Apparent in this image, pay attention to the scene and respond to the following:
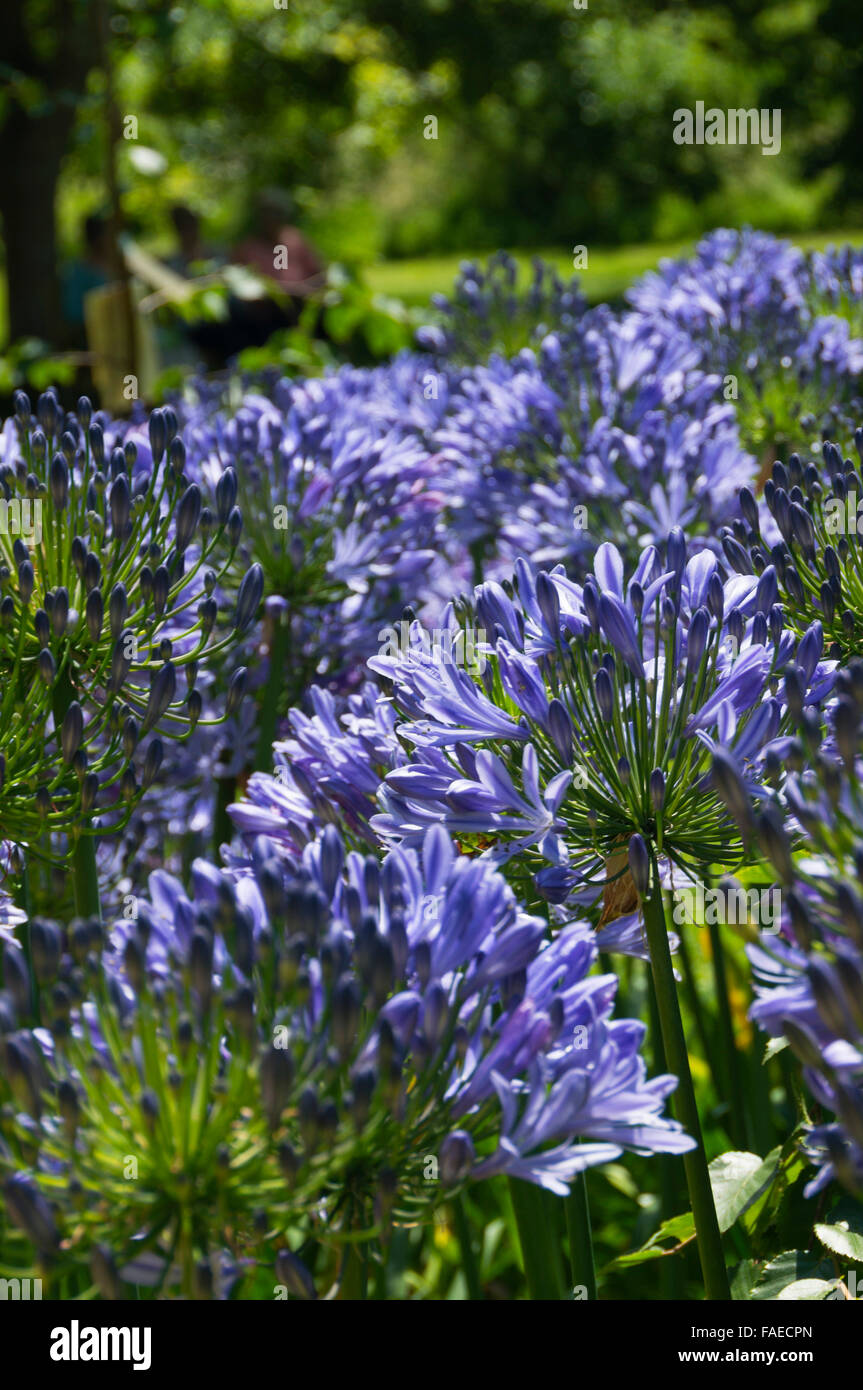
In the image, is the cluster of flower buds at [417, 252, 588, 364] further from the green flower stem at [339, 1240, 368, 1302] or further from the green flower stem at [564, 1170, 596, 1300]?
the green flower stem at [339, 1240, 368, 1302]

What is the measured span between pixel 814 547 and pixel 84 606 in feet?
3.46

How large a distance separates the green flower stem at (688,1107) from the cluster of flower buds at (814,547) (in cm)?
55

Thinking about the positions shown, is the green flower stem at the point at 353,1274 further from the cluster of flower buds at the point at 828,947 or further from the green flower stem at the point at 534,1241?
the cluster of flower buds at the point at 828,947

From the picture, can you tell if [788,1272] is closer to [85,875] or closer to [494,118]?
[85,875]

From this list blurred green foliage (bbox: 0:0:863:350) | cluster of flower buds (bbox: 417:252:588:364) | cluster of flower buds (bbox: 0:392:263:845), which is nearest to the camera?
cluster of flower buds (bbox: 0:392:263:845)

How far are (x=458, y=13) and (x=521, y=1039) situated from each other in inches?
1290

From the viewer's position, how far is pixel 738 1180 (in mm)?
1895

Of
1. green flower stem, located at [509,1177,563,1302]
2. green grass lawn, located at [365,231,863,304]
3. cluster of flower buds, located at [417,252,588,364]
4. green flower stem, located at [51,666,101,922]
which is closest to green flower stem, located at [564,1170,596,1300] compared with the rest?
green flower stem, located at [509,1177,563,1302]

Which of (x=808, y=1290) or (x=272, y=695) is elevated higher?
(x=272, y=695)

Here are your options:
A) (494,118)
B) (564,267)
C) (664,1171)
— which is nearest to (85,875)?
(664,1171)

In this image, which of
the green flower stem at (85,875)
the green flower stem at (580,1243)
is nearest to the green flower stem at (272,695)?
the green flower stem at (85,875)

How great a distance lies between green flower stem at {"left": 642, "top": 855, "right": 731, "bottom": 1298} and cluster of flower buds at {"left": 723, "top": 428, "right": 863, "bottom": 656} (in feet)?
1.80

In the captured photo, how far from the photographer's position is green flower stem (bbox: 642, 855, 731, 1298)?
1558mm

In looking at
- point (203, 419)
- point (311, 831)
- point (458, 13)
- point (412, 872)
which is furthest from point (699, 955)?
point (458, 13)
